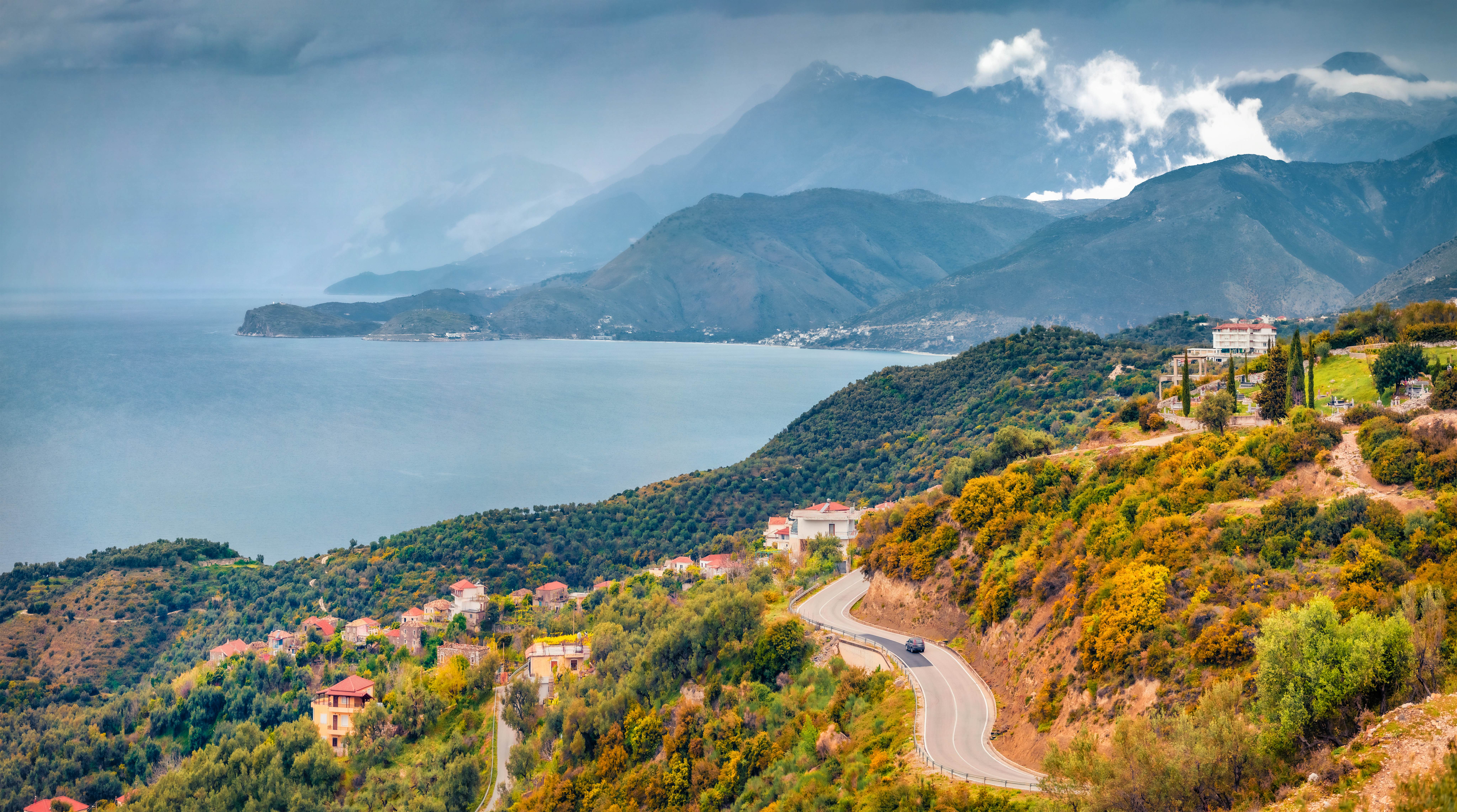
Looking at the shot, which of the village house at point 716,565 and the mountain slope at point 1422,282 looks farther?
the mountain slope at point 1422,282

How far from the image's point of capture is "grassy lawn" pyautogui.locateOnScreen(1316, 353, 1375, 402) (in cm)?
2742

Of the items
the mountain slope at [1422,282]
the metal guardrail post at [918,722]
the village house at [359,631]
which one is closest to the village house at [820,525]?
the metal guardrail post at [918,722]

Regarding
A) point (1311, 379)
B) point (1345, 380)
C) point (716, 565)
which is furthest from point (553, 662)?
point (1345, 380)

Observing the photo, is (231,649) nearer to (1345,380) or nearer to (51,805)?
(51,805)

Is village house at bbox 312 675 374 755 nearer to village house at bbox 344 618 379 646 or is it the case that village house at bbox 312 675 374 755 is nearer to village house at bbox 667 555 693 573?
village house at bbox 344 618 379 646

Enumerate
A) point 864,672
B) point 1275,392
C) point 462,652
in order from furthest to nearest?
1. point 462,652
2. point 1275,392
3. point 864,672

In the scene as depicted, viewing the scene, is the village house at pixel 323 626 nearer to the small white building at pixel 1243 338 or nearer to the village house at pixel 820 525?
the village house at pixel 820 525

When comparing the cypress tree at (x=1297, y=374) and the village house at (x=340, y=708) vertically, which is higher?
the cypress tree at (x=1297, y=374)

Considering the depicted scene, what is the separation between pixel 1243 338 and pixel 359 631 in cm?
4440

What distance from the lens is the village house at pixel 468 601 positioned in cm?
4084

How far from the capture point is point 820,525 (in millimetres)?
40594

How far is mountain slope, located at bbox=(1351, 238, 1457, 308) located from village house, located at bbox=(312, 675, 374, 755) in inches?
3806

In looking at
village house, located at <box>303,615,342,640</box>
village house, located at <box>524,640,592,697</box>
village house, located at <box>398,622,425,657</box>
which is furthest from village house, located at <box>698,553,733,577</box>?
village house, located at <box>303,615,342,640</box>

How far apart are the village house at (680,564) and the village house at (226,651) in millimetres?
16973
